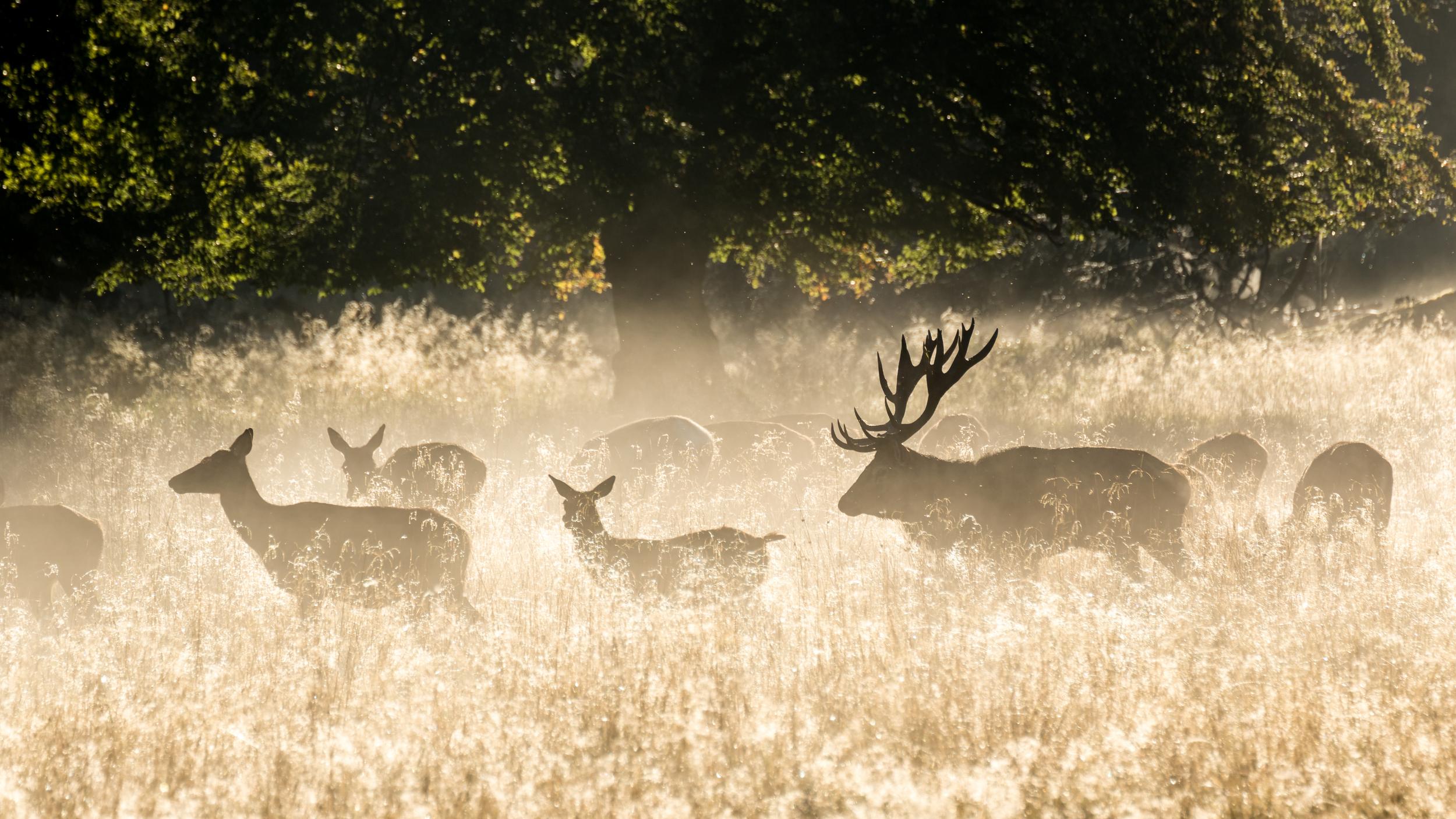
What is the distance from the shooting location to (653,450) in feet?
34.4

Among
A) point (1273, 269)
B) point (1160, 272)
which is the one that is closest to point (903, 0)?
point (1160, 272)

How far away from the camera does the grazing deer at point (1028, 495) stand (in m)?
7.05

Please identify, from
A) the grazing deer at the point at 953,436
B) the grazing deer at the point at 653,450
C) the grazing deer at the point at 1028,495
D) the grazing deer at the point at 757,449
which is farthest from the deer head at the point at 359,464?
the grazing deer at the point at 953,436

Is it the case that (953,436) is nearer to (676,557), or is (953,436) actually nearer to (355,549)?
(676,557)

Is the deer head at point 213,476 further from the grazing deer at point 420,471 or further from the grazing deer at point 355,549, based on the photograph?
the grazing deer at point 420,471

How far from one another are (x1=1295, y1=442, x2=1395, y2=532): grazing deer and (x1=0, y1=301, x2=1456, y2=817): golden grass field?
0.26m

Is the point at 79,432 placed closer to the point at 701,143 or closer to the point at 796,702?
the point at 701,143

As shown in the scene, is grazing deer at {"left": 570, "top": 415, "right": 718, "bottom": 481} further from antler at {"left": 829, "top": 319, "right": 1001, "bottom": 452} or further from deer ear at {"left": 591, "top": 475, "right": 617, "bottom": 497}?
deer ear at {"left": 591, "top": 475, "right": 617, "bottom": 497}

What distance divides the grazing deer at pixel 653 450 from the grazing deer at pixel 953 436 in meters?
2.10

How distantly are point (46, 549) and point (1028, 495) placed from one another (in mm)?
6282

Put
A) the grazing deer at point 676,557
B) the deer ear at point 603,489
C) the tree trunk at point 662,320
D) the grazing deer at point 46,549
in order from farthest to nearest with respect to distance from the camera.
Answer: the tree trunk at point 662,320
the grazing deer at point 46,549
the deer ear at point 603,489
the grazing deer at point 676,557

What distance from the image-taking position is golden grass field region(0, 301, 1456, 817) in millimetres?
4258

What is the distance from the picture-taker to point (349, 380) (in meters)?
14.2

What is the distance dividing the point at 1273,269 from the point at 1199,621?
28.2 metres
